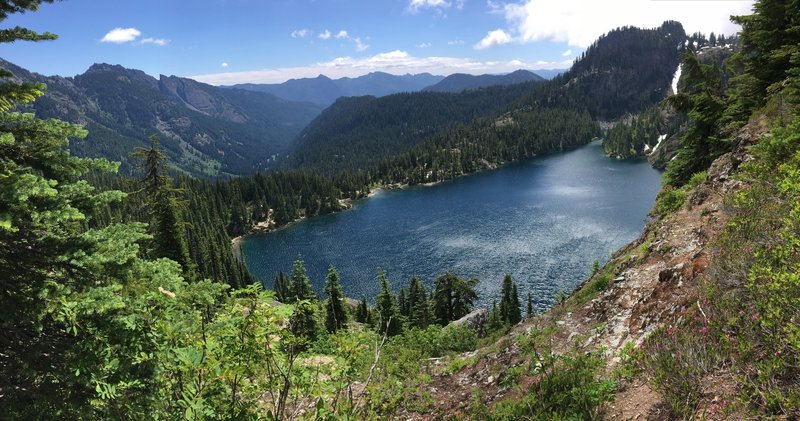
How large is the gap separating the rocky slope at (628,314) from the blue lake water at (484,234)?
4462cm

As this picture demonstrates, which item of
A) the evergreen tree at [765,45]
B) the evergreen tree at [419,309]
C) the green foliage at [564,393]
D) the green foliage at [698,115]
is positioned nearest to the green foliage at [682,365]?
the green foliage at [564,393]

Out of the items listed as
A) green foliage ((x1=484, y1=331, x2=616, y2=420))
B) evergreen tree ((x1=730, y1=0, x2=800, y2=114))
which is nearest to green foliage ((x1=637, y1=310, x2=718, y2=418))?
green foliage ((x1=484, y1=331, x2=616, y2=420))

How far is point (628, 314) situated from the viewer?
47.8 feet

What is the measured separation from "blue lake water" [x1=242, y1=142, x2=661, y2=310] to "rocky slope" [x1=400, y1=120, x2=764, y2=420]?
44.6 m

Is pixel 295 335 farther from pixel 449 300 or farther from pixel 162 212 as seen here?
pixel 449 300

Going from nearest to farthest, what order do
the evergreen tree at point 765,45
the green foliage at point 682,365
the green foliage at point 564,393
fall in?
the green foliage at point 682,365, the green foliage at point 564,393, the evergreen tree at point 765,45

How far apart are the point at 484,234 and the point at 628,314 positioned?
277 ft

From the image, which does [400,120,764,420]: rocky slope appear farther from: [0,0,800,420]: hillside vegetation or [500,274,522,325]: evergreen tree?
[500,274,522,325]: evergreen tree

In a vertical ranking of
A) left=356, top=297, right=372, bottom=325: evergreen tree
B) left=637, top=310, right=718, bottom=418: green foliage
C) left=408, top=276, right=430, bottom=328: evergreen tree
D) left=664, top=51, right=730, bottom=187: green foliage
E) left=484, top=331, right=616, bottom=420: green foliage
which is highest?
left=664, top=51, right=730, bottom=187: green foliage

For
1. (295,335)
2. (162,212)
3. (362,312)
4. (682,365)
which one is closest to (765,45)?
(682,365)

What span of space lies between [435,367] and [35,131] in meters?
15.4

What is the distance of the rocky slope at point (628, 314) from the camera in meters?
11.5

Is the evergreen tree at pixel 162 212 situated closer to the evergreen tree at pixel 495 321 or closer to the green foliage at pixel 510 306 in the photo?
the evergreen tree at pixel 495 321

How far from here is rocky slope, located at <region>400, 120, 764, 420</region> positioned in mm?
11523
